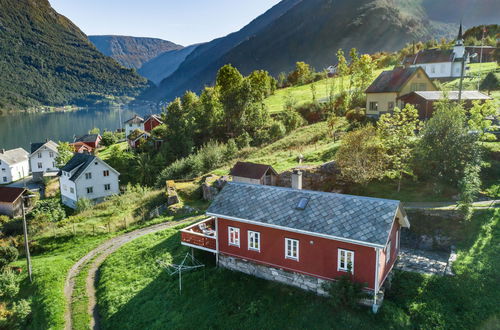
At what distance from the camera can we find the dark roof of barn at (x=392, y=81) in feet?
164

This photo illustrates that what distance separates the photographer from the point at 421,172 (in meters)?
31.8

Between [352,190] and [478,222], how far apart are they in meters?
10.0

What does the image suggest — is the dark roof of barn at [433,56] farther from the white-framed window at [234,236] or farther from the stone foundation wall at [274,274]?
the stone foundation wall at [274,274]

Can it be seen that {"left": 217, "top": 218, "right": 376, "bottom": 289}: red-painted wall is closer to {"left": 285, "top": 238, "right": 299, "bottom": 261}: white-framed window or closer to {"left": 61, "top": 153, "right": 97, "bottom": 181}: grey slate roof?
{"left": 285, "top": 238, "right": 299, "bottom": 261}: white-framed window

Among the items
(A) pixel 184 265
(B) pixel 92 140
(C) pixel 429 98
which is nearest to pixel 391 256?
(A) pixel 184 265

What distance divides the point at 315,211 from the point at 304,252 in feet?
7.62

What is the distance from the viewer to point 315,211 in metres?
21.1

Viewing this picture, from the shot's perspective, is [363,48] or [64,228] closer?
[64,228]

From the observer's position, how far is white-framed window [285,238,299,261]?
21041 millimetres

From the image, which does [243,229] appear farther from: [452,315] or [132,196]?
[132,196]

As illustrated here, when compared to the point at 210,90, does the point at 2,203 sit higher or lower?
lower

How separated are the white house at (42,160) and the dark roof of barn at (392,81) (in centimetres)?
6213

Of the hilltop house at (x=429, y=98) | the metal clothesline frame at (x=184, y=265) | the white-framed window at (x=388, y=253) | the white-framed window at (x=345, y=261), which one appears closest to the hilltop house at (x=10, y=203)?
the metal clothesline frame at (x=184, y=265)

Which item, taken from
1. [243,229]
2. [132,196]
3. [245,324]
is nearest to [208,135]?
[132,196]
